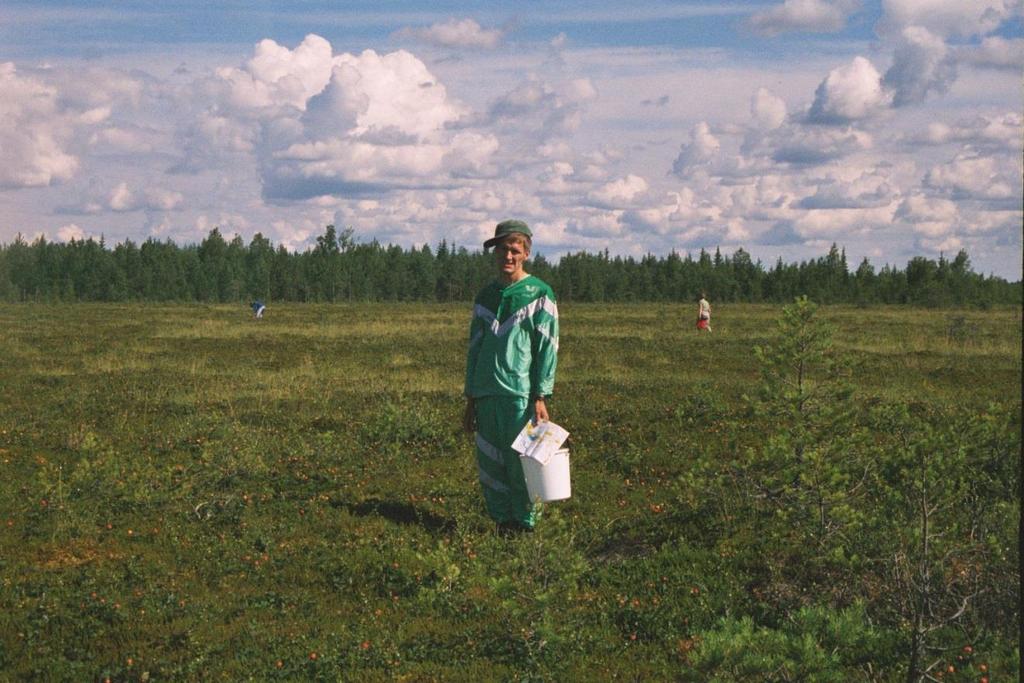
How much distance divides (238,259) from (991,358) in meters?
128

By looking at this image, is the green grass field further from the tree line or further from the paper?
the tree line

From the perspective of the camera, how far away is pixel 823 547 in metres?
7.27

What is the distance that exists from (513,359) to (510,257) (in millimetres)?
852

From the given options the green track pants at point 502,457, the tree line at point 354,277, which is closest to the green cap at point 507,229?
the green track pants at point 502,457

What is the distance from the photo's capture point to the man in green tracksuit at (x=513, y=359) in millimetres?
8219

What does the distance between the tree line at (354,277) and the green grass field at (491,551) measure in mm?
102518

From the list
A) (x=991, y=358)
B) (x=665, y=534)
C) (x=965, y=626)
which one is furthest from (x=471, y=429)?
(x=991, y=358)

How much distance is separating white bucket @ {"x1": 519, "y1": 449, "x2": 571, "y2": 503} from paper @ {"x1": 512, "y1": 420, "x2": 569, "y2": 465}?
12 centimetres

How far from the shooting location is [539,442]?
315 inches

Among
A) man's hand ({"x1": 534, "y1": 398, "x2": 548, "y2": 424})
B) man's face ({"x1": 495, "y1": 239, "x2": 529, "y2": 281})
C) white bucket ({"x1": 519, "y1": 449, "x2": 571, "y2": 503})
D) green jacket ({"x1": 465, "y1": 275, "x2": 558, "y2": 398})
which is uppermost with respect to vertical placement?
man's face ({"x1": 495, "y1": 239, "x2": 529, "y2": 281})

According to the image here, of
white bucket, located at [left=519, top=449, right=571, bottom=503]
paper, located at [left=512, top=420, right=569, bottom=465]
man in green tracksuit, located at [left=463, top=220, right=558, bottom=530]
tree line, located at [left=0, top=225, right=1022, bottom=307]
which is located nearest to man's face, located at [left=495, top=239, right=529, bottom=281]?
man in green tracksuit, located at [left=463, top=220, right=558, bottom=530]

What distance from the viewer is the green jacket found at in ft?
27.0

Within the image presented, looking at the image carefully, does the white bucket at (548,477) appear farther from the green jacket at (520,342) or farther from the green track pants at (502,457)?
the green jacket at (520,342)

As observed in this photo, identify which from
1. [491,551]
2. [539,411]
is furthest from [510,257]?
[491,551]
